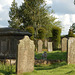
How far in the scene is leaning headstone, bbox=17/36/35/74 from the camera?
9.74 metres

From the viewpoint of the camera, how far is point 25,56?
997cm

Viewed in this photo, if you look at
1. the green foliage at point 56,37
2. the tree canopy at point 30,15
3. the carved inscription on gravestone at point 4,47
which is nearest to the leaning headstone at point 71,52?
the carved inscription on gravestone at point 4,47

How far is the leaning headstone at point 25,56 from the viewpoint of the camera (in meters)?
9.74

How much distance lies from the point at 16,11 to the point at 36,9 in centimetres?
530

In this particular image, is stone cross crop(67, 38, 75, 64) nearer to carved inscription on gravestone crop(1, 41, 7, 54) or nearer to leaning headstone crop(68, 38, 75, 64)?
leaning headstone crop(68, 38, 75, 64)

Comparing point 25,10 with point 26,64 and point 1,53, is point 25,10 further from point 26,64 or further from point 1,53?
point 26,64

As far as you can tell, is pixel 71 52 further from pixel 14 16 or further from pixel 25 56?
pixel 14 16

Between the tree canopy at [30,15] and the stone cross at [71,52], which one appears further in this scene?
the tree canopy at [30,15]

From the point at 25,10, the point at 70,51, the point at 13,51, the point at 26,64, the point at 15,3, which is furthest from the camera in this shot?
the point at 15,3

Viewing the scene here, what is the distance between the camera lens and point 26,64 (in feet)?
33.0

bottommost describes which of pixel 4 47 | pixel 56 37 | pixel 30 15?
pixel 4 47

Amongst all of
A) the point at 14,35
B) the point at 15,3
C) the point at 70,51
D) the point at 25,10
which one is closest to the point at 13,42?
the point at 14,35

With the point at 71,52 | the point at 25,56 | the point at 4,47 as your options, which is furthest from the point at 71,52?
the point at 4,47

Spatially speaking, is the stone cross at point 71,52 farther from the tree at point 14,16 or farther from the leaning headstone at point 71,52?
the tree at point 14,16
